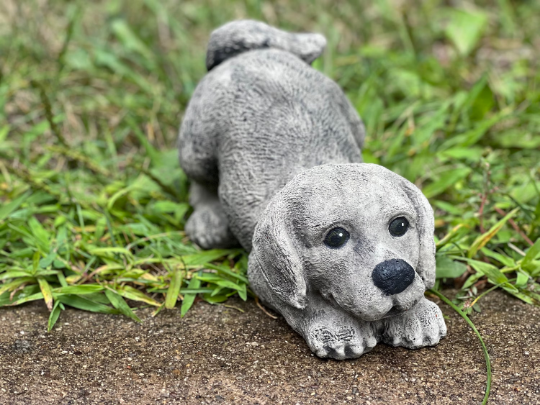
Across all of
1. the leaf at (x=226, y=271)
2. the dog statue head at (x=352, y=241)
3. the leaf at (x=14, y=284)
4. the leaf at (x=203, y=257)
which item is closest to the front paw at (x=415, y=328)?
the dog statue head at (x=352, y=241)

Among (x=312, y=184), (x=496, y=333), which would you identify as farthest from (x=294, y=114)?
(x=496, y=333)

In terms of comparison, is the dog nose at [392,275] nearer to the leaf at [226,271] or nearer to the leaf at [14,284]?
the leaf at [226,271]

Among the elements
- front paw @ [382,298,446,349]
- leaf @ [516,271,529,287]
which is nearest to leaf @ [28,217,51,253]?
front paw @ [382,298,446,349]

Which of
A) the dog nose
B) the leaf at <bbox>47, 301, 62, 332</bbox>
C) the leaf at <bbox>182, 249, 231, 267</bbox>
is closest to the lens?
the dog nose

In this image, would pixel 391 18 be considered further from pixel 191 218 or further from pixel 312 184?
pixel 312 184

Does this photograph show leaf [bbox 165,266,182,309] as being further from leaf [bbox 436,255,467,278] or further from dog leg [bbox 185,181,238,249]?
leaf [bbox 436,255,467,278]

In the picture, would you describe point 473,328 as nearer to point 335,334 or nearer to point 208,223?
point 335,334
